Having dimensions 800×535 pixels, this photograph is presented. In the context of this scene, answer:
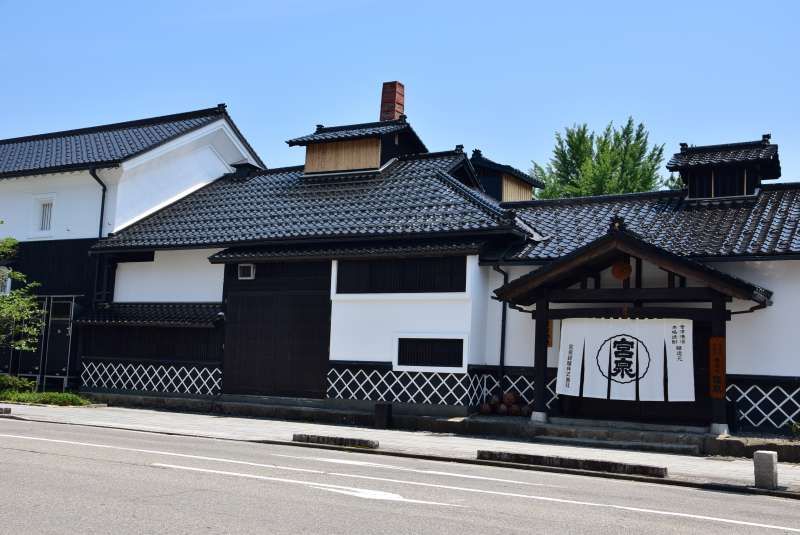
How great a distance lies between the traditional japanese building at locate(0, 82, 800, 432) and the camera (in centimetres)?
1817

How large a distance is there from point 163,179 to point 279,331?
904cm

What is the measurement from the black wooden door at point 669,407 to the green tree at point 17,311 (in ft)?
54.7

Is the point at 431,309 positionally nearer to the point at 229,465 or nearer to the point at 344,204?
the point at 344,204

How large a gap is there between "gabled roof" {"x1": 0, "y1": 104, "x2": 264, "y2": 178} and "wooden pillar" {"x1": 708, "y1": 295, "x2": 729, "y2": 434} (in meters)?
18.6

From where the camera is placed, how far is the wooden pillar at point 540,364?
1909cm

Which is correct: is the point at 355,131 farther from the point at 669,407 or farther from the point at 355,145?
the point at 669,407

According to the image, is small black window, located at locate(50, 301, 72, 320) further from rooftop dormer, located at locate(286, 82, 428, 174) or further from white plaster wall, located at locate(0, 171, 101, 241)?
rooftop dormer, located at locate(286, 82, 428, 174)

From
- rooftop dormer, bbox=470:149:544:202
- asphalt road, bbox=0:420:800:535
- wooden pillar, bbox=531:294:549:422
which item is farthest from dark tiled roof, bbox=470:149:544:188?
asphalt road, bbox=0:420:800:535

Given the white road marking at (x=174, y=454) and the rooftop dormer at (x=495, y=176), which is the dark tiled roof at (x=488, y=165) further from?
the white road marking at (x=174, y=454)

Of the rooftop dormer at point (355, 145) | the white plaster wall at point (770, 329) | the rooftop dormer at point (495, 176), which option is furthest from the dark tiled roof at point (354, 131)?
the white plaster wall at point (770, 329)

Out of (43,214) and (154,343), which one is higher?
(43,214)

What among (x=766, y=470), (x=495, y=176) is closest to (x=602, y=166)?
(x=495, y=176)

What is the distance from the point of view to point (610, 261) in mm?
19453

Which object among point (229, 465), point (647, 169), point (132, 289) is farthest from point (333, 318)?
point (647, 169)
